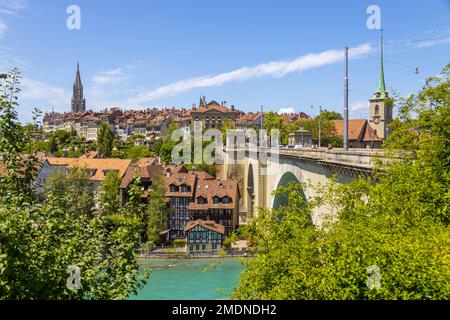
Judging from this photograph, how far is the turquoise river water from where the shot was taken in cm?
3403

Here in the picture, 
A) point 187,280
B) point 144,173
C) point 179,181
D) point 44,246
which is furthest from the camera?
point 144,173

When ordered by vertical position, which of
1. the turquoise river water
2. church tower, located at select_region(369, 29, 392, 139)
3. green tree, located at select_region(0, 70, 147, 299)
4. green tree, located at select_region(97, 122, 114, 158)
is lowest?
the turquoise river water

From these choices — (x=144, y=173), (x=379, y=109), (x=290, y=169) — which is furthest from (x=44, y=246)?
(x=379, y=109)

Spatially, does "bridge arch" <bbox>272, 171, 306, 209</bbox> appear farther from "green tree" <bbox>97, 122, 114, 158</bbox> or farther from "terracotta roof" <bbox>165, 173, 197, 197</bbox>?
"green tree" <bbox>97, 122, 114, 158</bbox>

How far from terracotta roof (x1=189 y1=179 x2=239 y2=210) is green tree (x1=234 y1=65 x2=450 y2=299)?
3643 cm

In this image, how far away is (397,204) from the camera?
12.2m

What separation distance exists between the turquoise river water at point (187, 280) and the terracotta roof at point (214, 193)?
8.37m

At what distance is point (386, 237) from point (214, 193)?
44.5 meters

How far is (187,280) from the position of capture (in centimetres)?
3831

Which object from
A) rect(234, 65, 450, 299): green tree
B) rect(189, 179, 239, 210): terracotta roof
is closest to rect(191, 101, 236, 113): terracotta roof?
rect(189, 179, 239, 210): terracotta roof

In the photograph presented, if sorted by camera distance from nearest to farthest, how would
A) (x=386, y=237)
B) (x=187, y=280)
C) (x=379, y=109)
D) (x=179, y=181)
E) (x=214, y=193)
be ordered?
(x=386, y=237) < (x=187, y=280) < (x=214, y=193) < (x=179, y=181) < (x=379, y=109)

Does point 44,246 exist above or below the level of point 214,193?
above

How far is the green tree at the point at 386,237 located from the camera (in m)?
8.08

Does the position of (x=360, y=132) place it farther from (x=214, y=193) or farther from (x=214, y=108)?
(x=214, y=108)
